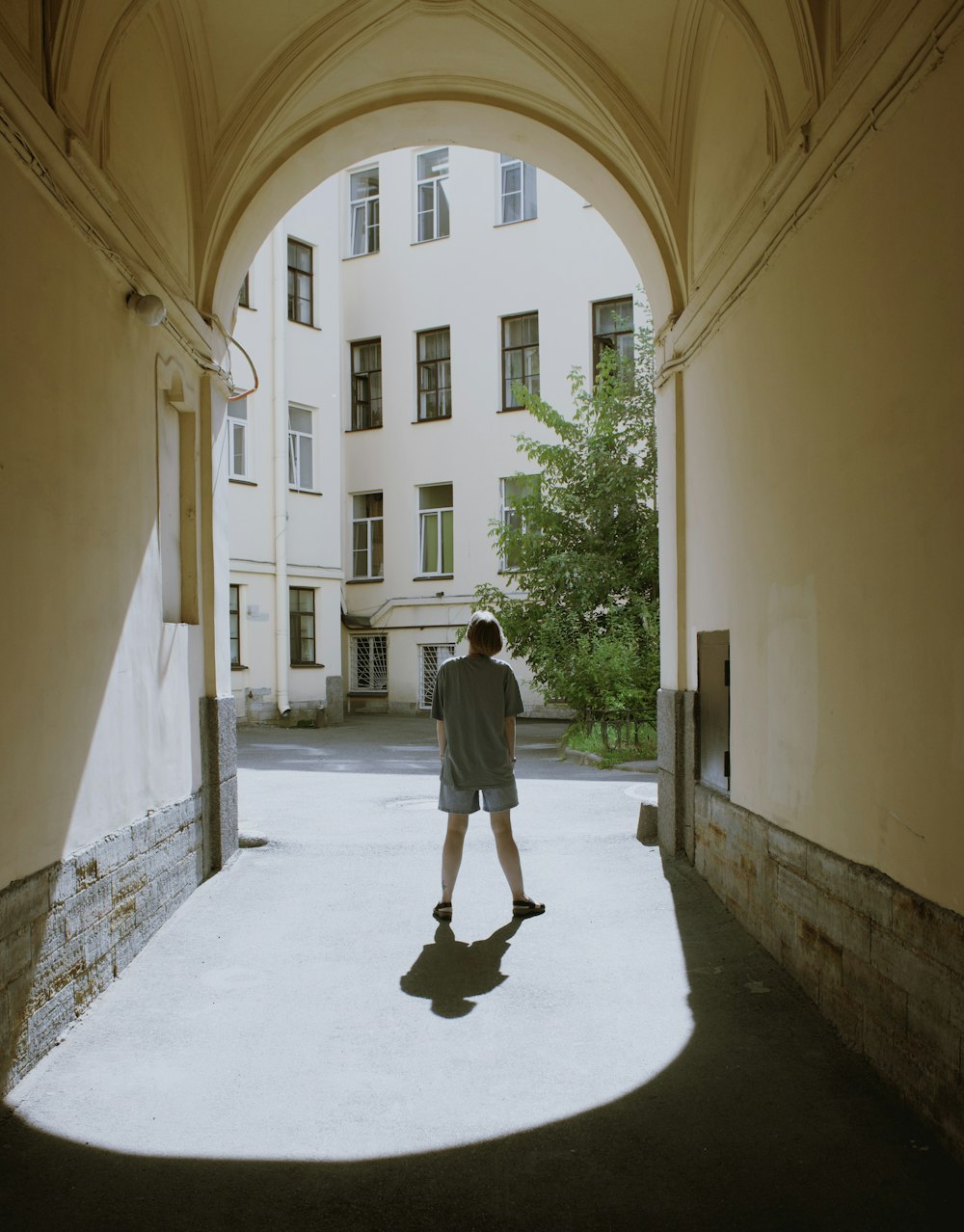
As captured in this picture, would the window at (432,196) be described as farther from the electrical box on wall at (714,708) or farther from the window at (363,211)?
the electrical box on wall at (714,708)

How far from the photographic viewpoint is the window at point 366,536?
26.0m

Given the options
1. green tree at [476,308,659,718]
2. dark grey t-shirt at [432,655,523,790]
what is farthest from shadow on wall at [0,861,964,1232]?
green tree at [476,308,659,718]

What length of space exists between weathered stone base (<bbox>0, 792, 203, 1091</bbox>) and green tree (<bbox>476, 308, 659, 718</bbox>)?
32.5 ft

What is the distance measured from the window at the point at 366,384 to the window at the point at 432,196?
2824mm

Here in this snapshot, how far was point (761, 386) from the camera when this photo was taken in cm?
590

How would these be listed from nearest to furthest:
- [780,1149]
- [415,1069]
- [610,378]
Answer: [780,1149], [415,1069], [610,378]

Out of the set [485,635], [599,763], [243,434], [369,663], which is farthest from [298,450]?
[485,635]

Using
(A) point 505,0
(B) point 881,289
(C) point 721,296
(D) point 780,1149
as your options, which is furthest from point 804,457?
(A) point 505,0

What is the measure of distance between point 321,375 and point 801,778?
783 inches

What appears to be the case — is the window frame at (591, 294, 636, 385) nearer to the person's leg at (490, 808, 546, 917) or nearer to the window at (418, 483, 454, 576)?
the window at (418, 483, 454, 576)

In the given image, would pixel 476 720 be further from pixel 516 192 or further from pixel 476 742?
pixel 516 192

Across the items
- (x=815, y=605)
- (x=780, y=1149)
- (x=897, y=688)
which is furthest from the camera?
(x=815, y=605)

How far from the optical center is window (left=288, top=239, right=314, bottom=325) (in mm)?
23062

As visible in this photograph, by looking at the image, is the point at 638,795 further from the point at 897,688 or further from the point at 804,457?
the point at 897,688
